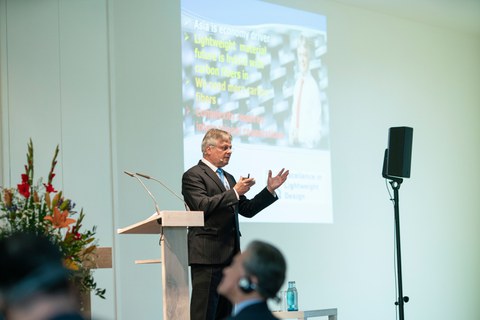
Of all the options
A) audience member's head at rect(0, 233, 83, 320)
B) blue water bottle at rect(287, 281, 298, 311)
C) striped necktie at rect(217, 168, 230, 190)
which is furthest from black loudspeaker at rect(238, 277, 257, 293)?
blue water bottle at rect(287, 281, 298, 311)

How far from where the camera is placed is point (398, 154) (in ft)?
20.2

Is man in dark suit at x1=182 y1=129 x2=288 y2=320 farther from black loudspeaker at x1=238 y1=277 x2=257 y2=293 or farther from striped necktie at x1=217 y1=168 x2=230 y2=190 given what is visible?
black loudspeaker at x1=238 y1=277 x2=257 y2=293

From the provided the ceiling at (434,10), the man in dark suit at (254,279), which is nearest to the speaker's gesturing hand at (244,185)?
the man in dark suit at (254,279)

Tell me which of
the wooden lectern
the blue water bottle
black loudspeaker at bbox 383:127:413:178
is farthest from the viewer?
black loudspeaker at bbox 383:127:413:178

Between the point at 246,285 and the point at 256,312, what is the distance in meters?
0.08

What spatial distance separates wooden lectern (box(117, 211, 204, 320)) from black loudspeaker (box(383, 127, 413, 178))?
277cm

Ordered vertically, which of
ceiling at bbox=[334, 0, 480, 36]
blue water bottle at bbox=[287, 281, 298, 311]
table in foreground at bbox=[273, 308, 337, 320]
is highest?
ceiling at bbox=[334, 0, 480, 36]

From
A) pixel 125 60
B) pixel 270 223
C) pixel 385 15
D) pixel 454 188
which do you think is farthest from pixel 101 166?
pixel 454 188

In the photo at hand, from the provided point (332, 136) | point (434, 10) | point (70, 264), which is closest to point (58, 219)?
point (70, 264)

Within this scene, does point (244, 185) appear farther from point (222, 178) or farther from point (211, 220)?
point (222, 178)

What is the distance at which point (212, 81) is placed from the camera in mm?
6582

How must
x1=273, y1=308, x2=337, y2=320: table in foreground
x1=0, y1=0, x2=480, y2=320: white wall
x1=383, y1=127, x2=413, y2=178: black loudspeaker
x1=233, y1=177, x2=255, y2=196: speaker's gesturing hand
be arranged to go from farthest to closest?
x1=383, y1=127, x2=413, y2=178: black loudspeaker
x1=0, y1=0, x2=480, y2=320: white wall
x1=273, y1=308, x2=337, y2=320: table in foreground
x1=233, y1=177, x2=255, y2=196: speaker's gesturing hand

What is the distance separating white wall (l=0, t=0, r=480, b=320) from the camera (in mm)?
5715

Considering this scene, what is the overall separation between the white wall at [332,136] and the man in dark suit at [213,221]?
5.19ft
